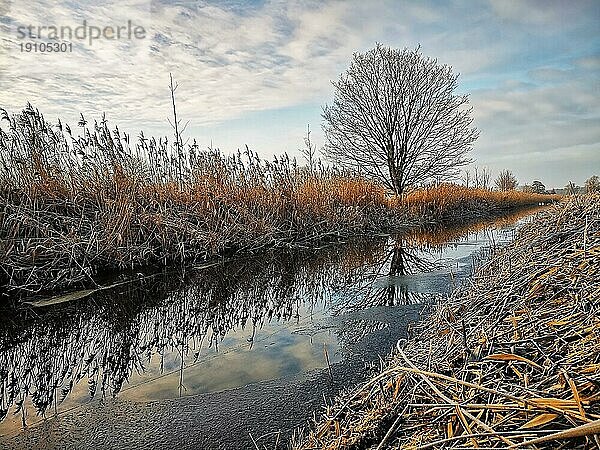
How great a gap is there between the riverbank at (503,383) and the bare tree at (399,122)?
19146mm

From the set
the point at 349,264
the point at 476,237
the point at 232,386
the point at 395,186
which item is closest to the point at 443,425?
the point at 232,386

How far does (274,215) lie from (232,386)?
21.2 feet

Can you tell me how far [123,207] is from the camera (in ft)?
20.7

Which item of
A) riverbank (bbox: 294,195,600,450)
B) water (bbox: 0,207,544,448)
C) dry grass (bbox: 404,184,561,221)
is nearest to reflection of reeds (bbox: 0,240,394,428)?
water (bbox: 0,207,544,448)

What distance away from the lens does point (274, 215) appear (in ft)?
29.8

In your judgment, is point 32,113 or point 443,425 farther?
point 32,113

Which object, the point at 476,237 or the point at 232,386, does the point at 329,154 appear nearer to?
the point at 476,237

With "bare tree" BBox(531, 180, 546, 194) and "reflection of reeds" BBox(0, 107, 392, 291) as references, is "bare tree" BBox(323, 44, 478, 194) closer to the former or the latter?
"reflection of reeds" BBox(0, 107, 392, 291)

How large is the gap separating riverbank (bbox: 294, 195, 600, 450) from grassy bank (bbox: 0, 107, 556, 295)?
4495 mm

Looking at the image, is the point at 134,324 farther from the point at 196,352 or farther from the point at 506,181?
the point at 506,181

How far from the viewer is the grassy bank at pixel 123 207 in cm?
532

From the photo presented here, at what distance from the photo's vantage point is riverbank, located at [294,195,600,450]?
1.31m

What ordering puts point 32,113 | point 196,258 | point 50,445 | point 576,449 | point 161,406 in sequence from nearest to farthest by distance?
point 576,449 → point 50,445 → point 161,406 → point 32,113 → point 196,258

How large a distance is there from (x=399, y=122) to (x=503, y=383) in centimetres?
2119
